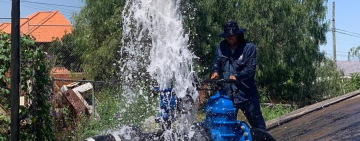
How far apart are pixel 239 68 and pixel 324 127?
4.05m

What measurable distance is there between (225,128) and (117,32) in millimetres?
8317

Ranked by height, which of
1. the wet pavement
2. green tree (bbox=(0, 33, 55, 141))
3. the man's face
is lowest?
the wet pavement

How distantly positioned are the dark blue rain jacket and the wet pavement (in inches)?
101

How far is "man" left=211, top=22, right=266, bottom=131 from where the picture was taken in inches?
231

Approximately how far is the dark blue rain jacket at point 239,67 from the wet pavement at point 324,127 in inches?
101

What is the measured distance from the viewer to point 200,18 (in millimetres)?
13930

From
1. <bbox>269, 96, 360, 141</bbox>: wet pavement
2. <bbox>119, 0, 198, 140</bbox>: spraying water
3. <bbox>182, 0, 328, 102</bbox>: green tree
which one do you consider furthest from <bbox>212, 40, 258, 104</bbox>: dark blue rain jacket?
<bbox>182, 0, 328, 102</bbox>: green tree

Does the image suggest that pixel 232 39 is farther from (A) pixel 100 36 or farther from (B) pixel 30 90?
(A) pixel 100 36

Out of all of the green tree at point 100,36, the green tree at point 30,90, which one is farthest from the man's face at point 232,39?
the green tree at point 100,36

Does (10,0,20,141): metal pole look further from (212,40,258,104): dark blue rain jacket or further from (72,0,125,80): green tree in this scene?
(72,0,125,80): green tree

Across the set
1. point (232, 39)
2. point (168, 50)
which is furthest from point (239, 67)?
point (168, 50)

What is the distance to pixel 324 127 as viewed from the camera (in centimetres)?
943

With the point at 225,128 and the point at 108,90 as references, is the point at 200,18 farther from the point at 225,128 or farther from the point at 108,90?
the point at 225,128

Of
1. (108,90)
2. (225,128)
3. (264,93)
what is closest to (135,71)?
(108,90)
